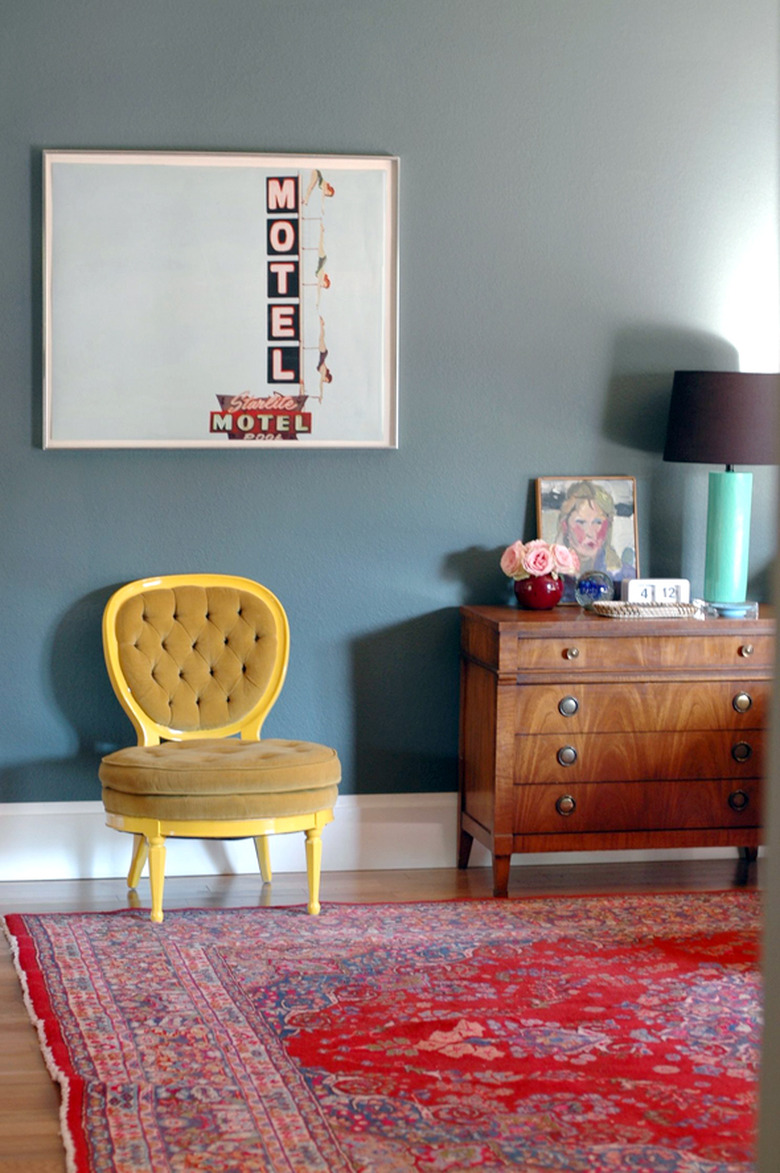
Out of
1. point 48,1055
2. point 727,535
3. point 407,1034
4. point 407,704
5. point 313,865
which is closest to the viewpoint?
point 48,1055

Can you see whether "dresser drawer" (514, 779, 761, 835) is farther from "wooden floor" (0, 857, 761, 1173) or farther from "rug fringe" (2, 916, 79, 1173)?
"rug fringe" (2, 916, 79, 1173)

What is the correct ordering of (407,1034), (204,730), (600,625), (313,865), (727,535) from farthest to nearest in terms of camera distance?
(727,535)
(204,730)
(600,625)
(313,865)
(407,1034)

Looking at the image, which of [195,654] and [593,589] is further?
[593,589]

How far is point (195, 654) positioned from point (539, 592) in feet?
3.58

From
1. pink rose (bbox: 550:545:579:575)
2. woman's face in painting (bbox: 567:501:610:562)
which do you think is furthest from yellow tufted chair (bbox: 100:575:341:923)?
woman's face in painting (bbox: 567:501:610:562)

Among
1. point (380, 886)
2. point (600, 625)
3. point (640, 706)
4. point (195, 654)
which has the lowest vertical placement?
point (380, 886)

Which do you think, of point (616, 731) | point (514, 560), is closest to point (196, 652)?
point (514, 560)

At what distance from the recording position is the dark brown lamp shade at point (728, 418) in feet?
13.4

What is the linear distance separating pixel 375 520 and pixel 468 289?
807 mm

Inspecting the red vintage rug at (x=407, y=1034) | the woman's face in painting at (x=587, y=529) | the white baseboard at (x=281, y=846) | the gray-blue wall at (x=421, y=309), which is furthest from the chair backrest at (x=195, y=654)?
the woman's face in painting at (x=587, y=529)

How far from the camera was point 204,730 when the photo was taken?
4094mm

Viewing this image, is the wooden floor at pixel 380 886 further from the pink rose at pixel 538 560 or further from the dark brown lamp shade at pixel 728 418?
the dark brown lamp shade at pixel 728 418

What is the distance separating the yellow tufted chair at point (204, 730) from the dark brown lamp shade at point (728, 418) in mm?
1410

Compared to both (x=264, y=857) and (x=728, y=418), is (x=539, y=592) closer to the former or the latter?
(x=728, y=418)
